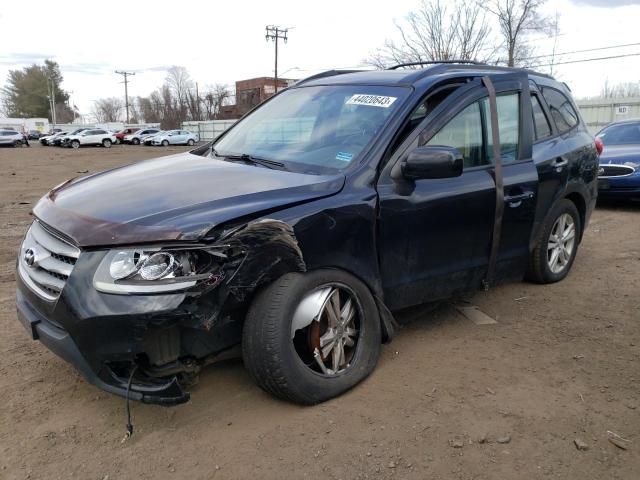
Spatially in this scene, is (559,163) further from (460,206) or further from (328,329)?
(328,329)

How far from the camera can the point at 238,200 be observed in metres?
2.72

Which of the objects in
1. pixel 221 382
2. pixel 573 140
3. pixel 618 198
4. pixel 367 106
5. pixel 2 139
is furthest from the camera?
pixel 2 139

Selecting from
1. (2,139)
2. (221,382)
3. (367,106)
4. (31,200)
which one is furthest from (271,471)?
(2,139)

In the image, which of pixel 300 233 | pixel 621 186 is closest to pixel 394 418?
pixel 300 233

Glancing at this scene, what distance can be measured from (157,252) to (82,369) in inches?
26.0

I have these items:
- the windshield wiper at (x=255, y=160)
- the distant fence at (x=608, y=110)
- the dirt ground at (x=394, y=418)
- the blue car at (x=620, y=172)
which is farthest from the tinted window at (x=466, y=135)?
the distant fence at (x=608, y=110)

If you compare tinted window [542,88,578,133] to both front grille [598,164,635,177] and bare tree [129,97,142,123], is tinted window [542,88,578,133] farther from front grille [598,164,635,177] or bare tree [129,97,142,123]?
bare tree [129,97,142,123]

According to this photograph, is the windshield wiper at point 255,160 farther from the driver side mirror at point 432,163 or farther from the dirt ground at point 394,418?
the dirt ground at point 394,418

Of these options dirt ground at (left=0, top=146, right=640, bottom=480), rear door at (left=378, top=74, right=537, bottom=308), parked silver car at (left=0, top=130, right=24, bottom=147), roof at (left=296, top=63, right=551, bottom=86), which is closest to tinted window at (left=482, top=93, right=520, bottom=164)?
rear door at (left=378, top=74, right=537, bottom=308)

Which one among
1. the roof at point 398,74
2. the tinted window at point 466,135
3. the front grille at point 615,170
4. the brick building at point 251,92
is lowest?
the front grille at point 615,170

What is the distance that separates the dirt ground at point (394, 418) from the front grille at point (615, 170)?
5.26 m

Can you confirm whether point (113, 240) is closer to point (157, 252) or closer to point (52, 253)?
point (157, 252)

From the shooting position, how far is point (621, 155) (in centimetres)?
869

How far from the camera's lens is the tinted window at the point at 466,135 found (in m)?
3.59
